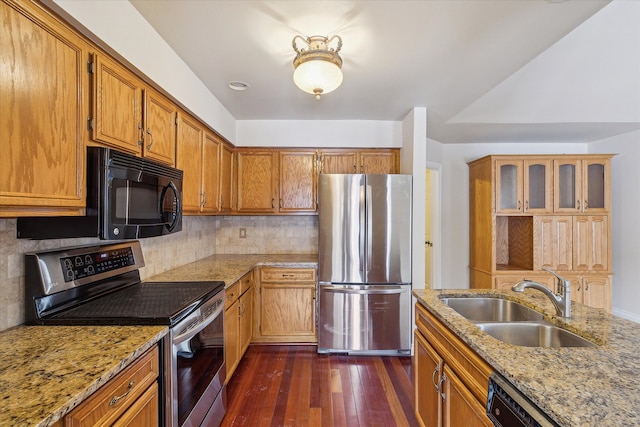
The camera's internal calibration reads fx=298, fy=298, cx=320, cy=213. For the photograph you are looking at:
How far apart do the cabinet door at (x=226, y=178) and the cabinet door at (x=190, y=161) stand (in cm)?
48

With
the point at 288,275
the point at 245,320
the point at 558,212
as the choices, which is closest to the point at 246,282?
the point at 245,320

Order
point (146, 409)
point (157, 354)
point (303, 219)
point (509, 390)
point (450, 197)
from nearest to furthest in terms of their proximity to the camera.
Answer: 1. point (509, 390)
2. point (146, 409)
3. point (157, 354)
4. point (303, 219)
5. point (450, 197)

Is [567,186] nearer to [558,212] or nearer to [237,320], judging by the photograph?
[558,212]

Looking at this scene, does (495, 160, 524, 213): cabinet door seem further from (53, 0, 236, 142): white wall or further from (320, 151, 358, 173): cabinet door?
(53, 0, 236, 142): white wall

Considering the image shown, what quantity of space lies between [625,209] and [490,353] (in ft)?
14.3

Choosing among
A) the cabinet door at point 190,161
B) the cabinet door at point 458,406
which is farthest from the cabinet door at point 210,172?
the cabinet door at point 458,406

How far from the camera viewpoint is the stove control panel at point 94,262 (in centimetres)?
144

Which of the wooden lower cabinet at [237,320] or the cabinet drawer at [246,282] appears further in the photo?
the cabinet drawer at [246,282]

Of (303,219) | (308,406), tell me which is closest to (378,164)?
(303,219)

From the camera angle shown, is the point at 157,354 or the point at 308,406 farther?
the point at 308,406

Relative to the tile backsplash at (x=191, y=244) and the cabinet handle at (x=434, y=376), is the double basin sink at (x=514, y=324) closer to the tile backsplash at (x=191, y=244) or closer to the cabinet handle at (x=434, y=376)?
the cabinet handle at (x=434, y=376)

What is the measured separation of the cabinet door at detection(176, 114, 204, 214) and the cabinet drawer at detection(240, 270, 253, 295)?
0.74 meters

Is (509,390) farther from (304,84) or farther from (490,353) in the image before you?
(304,84)

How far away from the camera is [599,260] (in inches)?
141
